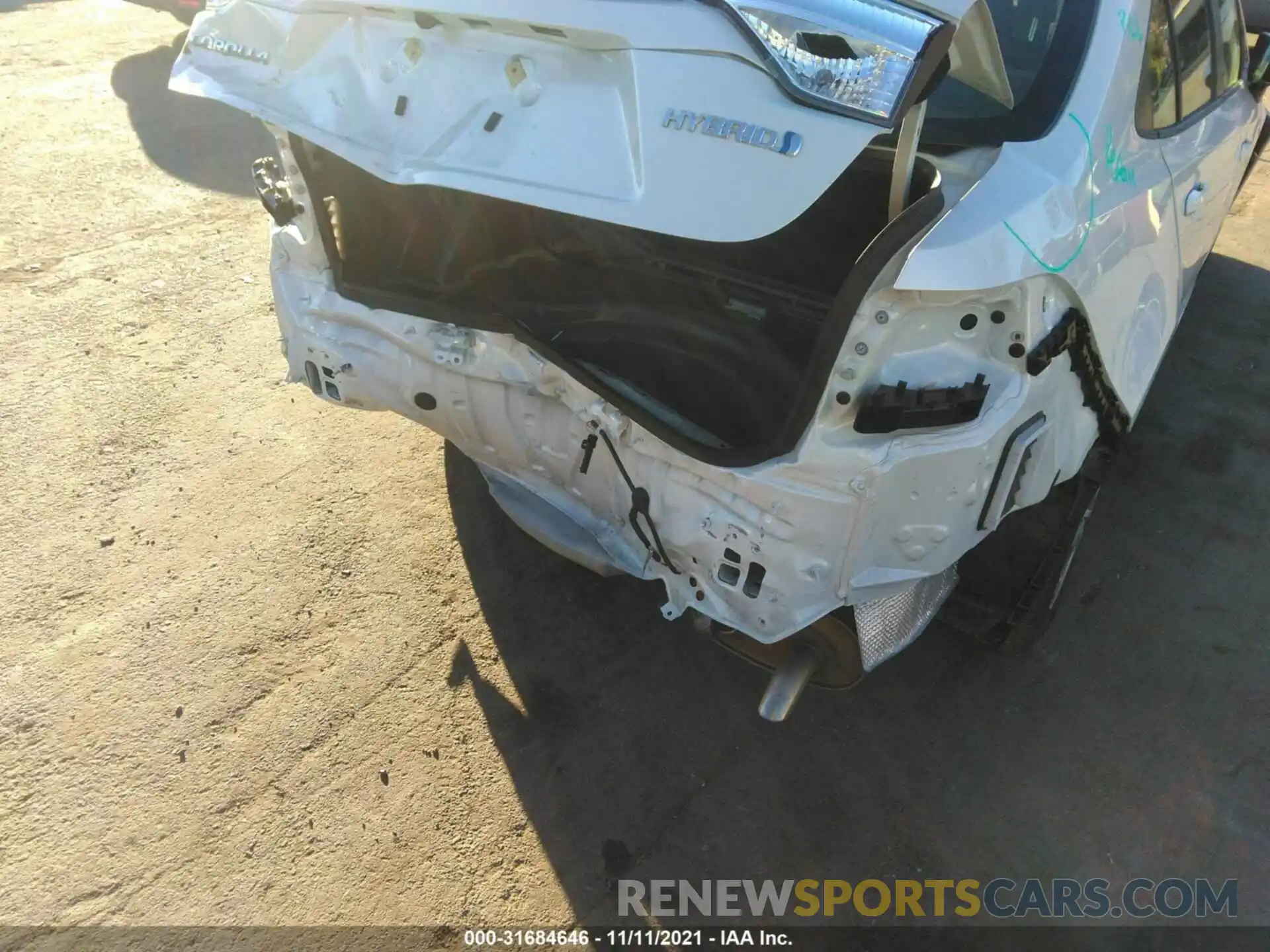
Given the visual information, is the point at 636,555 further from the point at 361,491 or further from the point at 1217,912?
→ the point at 1217,912

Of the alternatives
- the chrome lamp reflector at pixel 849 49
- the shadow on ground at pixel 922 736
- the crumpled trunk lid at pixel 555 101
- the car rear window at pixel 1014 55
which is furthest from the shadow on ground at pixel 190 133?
the chrome lamp reflector at pixel 849 49

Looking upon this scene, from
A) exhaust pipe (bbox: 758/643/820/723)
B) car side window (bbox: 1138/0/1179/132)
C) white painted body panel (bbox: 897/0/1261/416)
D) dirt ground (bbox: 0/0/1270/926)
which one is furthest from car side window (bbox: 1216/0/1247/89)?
exhaust pipe (bbox: 758/643/820/723)

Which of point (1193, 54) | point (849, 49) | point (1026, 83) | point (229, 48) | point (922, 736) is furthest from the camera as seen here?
point (1193, 54)

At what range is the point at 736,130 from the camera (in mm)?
1576

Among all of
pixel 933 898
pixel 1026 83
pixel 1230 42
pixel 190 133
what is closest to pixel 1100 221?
pixel 1026 83

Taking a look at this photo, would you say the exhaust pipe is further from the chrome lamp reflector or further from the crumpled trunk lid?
the chrome lamp reflector

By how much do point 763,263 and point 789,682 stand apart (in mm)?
1097

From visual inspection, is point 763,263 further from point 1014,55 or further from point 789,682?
point 789,682

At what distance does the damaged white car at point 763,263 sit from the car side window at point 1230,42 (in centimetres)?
20

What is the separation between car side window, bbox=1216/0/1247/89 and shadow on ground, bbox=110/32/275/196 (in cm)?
503

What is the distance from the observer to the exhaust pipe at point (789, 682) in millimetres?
2029

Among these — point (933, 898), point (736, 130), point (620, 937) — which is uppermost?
point (736, 130)

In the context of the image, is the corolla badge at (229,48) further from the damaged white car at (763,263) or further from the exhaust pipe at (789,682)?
the exhaust pipe at (789,682)

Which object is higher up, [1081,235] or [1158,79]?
[1158,79]
